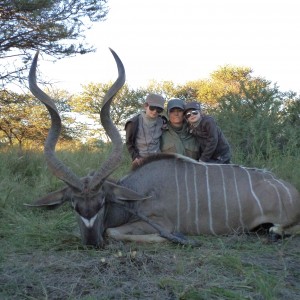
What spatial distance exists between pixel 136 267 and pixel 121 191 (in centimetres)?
90

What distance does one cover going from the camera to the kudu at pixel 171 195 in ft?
10.2

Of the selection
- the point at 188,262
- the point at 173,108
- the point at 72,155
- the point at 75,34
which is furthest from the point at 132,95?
the point at 188,262

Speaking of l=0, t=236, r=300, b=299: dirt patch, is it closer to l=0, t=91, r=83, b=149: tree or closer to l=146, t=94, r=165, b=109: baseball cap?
l=146, t=94, r=165, b=109: baseball cap

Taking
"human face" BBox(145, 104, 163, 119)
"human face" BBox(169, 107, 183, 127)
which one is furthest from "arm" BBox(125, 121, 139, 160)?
"human face" BBox(169, 107, 183, 127)

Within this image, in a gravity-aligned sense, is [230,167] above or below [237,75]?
below

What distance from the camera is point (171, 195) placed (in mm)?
3396

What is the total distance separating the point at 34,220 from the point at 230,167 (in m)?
1.46

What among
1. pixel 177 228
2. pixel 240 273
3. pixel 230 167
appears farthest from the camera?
pixel 230 167

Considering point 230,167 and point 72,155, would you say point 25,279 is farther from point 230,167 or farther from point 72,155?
point 72,155

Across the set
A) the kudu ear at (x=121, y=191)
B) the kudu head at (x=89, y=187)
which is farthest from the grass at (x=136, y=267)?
the kudu ear at (x=121, y=191)

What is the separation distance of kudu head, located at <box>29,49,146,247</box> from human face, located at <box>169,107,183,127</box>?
0.95 meters

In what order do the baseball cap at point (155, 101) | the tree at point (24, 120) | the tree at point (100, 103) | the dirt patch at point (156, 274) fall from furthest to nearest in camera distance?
the tree at point (100, 103) < the tree at point (24, 120) < the baseball cap at point (155, 101) < the dirt patch at point (156, 274)

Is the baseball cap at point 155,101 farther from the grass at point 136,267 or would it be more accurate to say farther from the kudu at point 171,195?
the grass at point 136,267

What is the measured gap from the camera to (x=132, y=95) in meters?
12.6
